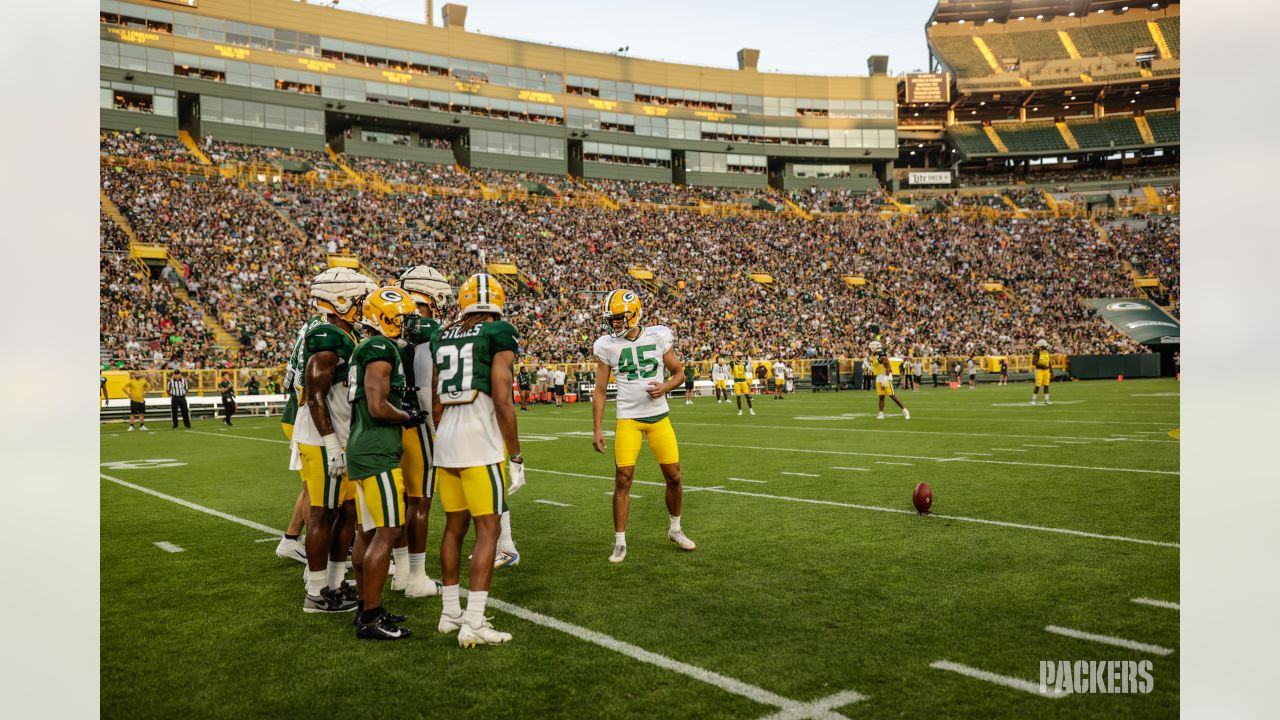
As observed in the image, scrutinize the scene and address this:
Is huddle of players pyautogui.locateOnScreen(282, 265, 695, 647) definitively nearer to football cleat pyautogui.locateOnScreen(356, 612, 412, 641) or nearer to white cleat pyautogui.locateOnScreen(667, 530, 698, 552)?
football cleat pyautogui.locateOnScreen(356, 612, 412, 641)

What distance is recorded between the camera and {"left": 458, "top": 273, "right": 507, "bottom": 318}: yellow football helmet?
186 inches

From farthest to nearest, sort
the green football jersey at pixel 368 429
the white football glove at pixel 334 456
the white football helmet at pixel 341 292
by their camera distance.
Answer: the white football helmet at pixel 341 292 < the white football glove at pixel 334 456 < the green football jersey at pixel 368 429

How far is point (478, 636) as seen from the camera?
14.4 feet

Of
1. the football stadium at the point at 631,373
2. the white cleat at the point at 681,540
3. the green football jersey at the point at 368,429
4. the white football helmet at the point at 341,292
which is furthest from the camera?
the white cleat at the point at 681,540

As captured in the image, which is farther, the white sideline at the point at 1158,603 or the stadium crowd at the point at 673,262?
the stadium crowd at the point at 673,262

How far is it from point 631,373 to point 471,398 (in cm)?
218

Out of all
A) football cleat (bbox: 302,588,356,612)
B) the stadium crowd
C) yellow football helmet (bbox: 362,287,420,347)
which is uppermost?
the stadium crowd

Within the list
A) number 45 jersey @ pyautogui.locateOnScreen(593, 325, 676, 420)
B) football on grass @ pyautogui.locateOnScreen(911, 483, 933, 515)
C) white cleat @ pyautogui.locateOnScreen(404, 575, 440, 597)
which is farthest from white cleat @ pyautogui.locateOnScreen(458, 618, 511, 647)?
football on grass @ pyautogui.locateOnScreen(911, 483, 933, 515)

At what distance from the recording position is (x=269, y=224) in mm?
35656

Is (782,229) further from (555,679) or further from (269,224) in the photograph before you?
(555,679)

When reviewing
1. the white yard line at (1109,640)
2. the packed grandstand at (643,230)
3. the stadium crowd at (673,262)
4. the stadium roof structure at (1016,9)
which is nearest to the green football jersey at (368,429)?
the white yard line at (1109,640)

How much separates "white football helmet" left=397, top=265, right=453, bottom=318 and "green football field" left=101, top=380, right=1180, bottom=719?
2010 millimetres

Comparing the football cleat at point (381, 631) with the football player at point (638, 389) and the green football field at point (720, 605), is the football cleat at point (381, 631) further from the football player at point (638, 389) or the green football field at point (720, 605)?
the football player at point (638, 389)

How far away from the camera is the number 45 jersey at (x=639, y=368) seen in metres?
6.58
